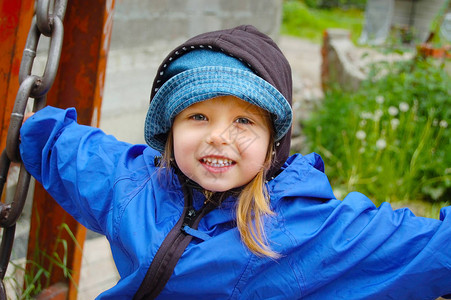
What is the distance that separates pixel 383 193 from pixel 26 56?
2.70 meters

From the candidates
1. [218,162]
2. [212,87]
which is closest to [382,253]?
[218,162]

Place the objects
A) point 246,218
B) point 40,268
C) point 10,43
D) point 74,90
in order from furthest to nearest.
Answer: point 40,268 < point 74,90 < point 10,43 < point 246,218

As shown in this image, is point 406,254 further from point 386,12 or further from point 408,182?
point 386,12

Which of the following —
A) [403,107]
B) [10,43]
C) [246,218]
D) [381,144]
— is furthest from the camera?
[403,107]

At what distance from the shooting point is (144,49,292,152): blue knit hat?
52.6 inches

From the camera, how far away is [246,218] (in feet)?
4.71

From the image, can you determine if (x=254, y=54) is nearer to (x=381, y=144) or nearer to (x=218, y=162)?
(x=218, y=162)

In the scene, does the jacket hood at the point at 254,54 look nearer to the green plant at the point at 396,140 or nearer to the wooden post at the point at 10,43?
the wooden post at the point at 10,43

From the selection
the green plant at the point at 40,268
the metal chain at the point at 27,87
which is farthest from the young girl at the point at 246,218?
the green plant at the point at 40,268

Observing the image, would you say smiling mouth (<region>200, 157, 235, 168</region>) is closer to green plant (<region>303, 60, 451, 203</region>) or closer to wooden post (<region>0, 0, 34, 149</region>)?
wooden post (<region>0, 0, 34, 149</region>)

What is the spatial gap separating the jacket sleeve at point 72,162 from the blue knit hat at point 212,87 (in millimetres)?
241

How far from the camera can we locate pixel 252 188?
4.75 feet

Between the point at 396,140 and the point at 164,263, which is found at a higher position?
the point at 164,263

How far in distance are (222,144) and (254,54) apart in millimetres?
253
